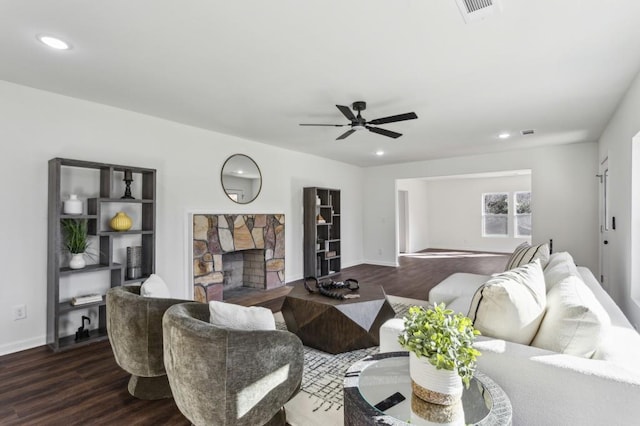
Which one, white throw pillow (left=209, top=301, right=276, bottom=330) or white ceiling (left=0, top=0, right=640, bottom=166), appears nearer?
white throw pillow (left=209, top=301, right=276, bottom=330)

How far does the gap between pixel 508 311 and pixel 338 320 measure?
154 centimetres

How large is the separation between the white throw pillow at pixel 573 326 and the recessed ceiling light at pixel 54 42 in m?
3.44

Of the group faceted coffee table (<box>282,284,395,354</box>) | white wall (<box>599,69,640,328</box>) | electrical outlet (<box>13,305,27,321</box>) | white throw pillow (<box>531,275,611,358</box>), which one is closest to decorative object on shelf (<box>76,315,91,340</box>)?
electrical outlet (<box>13,305,27,321</box>)

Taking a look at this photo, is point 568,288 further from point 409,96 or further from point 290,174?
point 290,174

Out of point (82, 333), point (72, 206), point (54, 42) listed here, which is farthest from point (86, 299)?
point (54, 42)

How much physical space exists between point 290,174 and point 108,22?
13.1 feet

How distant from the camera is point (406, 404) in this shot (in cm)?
123

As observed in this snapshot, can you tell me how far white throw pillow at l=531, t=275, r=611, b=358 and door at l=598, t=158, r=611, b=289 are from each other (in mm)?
3771

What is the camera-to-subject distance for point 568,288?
1678 millimetres

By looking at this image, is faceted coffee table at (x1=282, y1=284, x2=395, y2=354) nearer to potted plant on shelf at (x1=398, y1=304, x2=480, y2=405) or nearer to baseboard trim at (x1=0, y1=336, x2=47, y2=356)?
potted plant on shelf at (x1=398, y1=304, x2=480, y2=405)

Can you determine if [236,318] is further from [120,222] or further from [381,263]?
[381,263]

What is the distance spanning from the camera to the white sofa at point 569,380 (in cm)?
112

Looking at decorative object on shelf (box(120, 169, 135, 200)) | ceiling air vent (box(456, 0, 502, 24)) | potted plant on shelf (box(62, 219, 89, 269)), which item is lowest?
potted plant on shelf (box(62, 219, 89, 269))

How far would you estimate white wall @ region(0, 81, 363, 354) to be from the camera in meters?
2.92
